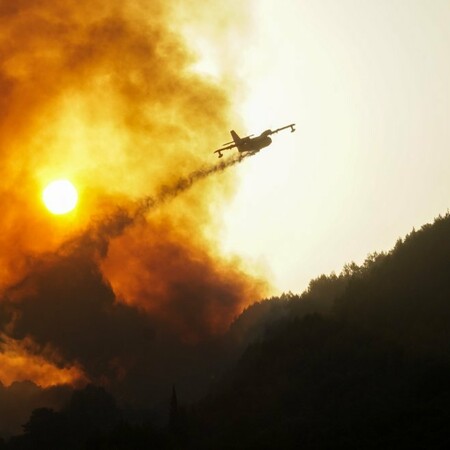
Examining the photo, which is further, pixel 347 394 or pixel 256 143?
pixel 347 394

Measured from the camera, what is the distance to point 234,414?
16862 cm

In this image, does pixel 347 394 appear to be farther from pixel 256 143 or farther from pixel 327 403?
pixel 256 143

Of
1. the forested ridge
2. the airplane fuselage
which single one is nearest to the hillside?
the forested ridge

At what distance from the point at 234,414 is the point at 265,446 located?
42.5 meters

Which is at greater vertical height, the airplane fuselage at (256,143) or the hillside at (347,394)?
the airplane fuselage at (256,143)

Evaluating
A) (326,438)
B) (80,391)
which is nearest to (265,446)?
(326,438)

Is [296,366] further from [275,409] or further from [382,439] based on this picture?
[382,439]

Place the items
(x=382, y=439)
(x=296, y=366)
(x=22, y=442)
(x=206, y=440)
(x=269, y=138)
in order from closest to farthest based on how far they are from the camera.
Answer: (x=382, y=439), (x=269, y=138), (x=206, y=440), (x=22, y=442), (x=296, y=366)

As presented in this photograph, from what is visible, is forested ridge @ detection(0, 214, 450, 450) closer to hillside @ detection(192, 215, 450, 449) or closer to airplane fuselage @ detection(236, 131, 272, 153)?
hillside @ detection(192, 215, 450, 449)

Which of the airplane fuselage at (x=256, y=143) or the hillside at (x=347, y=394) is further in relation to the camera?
the airplane fuselage at (x=256, y=143)

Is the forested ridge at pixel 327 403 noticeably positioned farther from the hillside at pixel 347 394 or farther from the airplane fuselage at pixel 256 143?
the airplane fuselage at pixel 256 143

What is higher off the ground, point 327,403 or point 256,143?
point 256,143

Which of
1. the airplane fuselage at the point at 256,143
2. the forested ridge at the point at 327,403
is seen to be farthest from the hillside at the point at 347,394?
the airplane fuselage at the point at 256,143

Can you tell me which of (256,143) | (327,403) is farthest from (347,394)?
(256,143)
